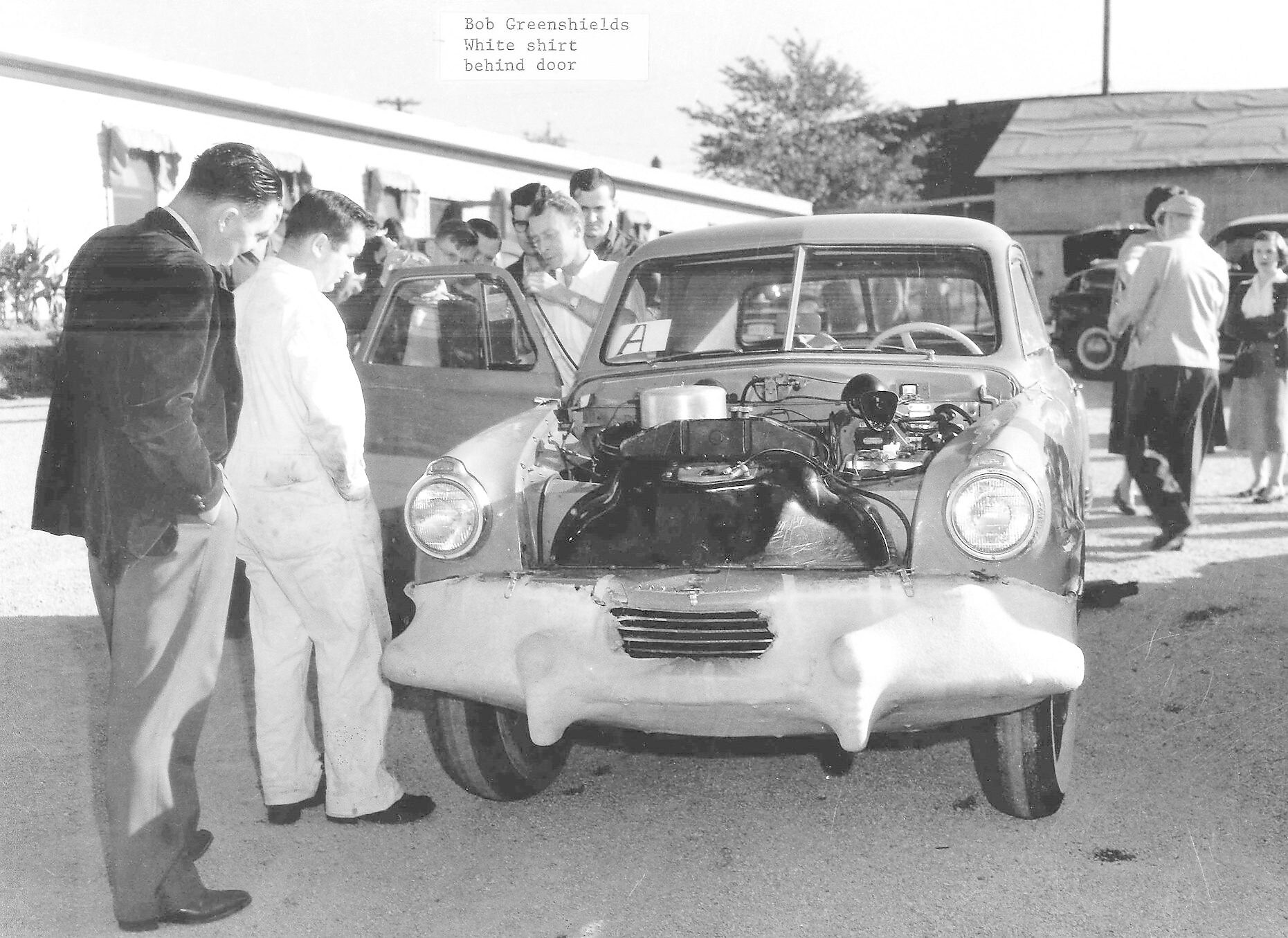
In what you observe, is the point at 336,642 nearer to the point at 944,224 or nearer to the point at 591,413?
the point at 591,413

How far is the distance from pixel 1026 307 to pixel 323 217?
2.59 metres

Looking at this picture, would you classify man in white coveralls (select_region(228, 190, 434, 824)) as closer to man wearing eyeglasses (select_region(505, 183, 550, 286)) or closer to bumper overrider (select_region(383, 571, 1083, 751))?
bumper overrider (select_region(383, 571, 1083, 751))

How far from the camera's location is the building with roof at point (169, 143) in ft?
47.0

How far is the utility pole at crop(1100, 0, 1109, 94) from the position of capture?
112 feet

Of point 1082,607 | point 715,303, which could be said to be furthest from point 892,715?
point 1082,607

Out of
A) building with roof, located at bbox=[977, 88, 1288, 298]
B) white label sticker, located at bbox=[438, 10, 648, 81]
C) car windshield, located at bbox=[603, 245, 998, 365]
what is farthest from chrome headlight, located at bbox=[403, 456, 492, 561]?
building with roof, located at bbox=[977, 88, 1288, 298]

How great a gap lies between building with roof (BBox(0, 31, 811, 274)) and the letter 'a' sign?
37.3ft

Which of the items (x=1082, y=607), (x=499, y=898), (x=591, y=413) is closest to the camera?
(x=499, y=898)

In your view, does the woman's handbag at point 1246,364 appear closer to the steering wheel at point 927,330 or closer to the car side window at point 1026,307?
the car side window at point 1026,307

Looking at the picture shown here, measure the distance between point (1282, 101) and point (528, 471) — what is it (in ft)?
96.4

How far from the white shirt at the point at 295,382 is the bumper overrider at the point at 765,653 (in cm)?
62

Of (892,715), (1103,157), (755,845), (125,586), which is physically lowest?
(755,845)

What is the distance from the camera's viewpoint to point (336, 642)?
143 inches

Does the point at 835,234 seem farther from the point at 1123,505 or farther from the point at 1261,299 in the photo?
the point at 1261,299
